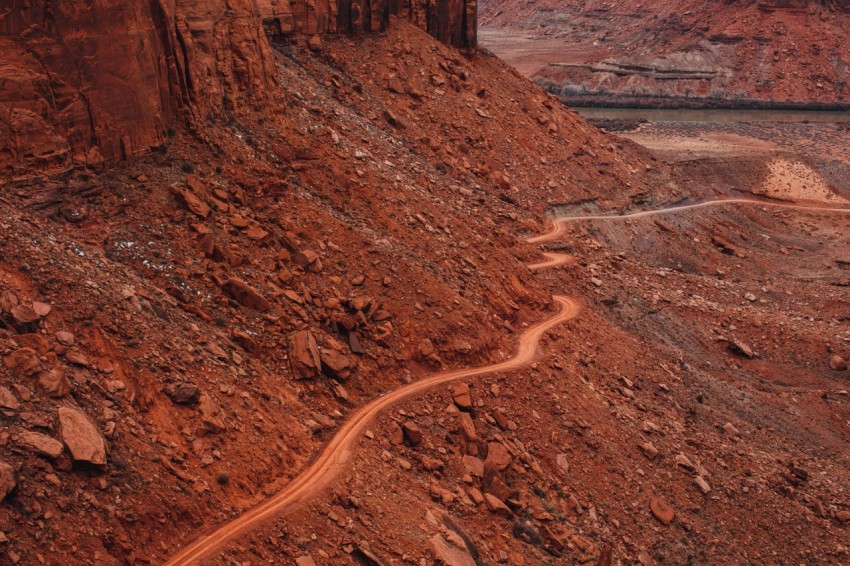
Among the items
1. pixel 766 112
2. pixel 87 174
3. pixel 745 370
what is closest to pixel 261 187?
pixel 87 174

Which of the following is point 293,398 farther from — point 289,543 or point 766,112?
point 766,112

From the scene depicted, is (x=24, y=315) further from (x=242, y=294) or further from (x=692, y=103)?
(x=692, y=103)

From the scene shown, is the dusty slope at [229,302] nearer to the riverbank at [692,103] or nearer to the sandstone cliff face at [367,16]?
the sandstone cliff face at [367,16]

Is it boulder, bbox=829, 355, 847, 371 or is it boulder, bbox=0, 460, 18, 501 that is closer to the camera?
boulder, bbox=0, 460, 18, 501

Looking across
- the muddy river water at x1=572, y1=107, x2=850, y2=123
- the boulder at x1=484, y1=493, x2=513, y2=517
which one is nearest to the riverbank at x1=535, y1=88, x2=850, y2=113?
the muddy river water at x1=572, y1=107, x2=850, y2=123

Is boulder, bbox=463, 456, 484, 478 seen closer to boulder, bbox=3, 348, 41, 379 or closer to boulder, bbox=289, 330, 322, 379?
boulder, bbox=289, 330, 322, 379
